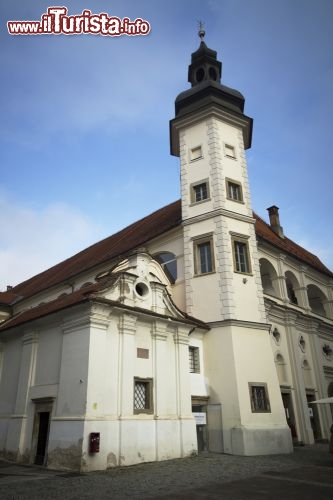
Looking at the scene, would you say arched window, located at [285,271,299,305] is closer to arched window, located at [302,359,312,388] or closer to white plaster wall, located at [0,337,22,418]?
arched window, located at [302,359,312,388]

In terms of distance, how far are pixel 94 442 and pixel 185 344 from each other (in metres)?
5.61

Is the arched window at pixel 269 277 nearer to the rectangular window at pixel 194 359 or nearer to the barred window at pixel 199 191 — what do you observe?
the barred window at pixel 199 191

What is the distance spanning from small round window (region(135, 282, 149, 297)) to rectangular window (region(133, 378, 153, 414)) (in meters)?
3.25

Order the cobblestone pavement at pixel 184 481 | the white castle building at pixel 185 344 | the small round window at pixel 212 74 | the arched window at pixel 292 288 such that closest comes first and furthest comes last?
the cobblestone pavement at pixel 184 481 < the white castle building at pixel 185 344 < the small round window at pixel 212 74 < the arched window at pixel 292 288

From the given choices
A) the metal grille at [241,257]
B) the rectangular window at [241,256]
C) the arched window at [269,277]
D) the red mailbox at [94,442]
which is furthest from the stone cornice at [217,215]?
the red mailbox at [94,442]

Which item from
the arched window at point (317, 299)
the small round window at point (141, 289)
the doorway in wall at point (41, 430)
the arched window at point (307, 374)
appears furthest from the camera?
the arched window at point (317, 299)

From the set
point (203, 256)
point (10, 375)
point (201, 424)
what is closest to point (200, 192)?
point (203, 256)

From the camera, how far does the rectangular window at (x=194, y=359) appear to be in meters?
16.9

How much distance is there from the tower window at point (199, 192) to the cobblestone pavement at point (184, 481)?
11.8 metres

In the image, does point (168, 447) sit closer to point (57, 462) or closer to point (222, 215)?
point (57, 462)

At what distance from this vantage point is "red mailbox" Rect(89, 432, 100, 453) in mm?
11664

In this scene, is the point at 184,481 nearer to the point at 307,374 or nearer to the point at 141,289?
the point at 141,289

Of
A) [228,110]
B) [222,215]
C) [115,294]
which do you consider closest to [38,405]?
[115,294]

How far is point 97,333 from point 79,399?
6.74 feet
